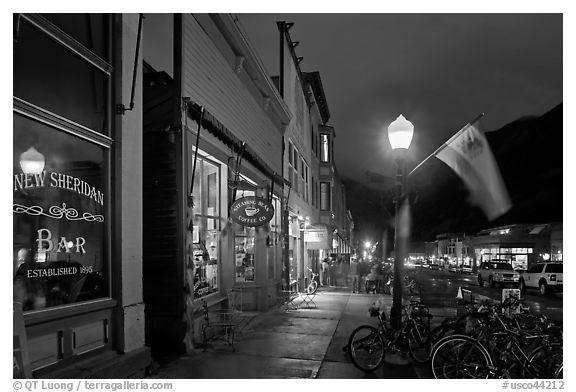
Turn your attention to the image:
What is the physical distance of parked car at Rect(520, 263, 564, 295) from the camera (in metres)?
24.3

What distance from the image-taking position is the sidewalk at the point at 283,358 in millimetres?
7633

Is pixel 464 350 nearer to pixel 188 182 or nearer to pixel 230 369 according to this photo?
pixel 230 369

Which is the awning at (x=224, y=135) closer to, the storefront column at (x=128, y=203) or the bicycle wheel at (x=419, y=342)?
the storefront column at (x=128, y=203)

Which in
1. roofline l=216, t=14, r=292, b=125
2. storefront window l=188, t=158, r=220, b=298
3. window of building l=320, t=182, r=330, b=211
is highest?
roofline l=216, t=14, r=292, b=125

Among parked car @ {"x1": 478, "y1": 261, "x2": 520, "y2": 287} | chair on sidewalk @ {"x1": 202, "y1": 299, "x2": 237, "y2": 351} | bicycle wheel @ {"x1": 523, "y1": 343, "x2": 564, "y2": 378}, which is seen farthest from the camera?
parked car @ {"x1": 478, "y1": 261, "x2": 520, "y2": 287}

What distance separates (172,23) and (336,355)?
708 centimetres

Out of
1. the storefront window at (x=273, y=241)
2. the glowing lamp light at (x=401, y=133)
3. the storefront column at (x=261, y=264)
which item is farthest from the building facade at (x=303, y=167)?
the glowing lamp light at (x=401, y=133)

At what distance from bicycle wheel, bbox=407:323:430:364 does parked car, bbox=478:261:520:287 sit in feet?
78.4

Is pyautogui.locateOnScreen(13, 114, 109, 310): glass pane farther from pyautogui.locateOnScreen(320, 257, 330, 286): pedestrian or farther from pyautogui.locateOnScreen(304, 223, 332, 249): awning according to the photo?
pyautogui.locateOnScreen(320, 257, 330, 286): pedestrian

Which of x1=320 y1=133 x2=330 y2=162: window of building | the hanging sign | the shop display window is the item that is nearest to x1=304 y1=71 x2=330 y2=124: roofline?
x1=320 y1=133 x2=330 y2=162: window of building

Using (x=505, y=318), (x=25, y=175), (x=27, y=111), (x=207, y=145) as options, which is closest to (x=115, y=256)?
(x=25, y=175)

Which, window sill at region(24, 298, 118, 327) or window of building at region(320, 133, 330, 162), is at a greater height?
window of building at region(320, 133, 330, 162)
